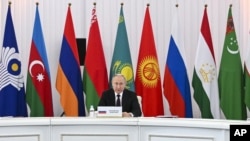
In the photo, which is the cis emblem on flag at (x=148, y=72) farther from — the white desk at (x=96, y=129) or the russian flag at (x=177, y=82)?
the white desk at (x=96, y=129)

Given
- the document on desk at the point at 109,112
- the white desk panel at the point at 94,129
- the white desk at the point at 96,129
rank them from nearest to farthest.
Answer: the white desk at the point at 96,129 → the white desk panel at the point at 94,129 → the document on desk at the point at 109,112

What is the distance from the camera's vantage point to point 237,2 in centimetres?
850

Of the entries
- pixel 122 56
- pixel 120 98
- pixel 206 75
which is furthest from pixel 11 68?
pixel 206 75

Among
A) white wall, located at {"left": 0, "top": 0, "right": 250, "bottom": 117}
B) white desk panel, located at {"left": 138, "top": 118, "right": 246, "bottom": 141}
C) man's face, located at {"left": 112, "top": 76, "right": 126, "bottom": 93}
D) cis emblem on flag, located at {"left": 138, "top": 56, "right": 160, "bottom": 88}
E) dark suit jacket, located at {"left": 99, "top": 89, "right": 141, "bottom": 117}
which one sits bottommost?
white desk panel, located at {"left": 138, "top": 118, "right": 246, "bottom": 141}

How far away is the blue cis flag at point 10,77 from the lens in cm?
773

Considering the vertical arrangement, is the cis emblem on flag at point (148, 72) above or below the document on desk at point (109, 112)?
above

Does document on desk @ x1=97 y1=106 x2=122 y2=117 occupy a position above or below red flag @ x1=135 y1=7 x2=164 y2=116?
below

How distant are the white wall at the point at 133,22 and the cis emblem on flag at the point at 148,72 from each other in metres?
0.40

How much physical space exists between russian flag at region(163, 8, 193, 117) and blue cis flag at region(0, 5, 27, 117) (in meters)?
2.38

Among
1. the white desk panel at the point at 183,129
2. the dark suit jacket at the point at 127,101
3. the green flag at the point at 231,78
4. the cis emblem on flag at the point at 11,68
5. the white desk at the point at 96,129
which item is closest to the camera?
the white desk panel at the point at 183,129

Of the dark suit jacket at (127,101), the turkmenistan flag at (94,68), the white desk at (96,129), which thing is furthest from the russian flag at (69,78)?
the white desk at (96,129)

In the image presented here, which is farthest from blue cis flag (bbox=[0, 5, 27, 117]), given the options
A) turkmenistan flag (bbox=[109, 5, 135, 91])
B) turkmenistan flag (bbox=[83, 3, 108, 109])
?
turkmenistan flag (bbox=[109, 5, 135, 91])

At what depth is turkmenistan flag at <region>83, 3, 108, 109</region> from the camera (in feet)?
26.4

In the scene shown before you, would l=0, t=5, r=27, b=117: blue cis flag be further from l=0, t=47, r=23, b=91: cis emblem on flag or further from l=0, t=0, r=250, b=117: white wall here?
l=0, t=0, r=250, b=117: white wall
